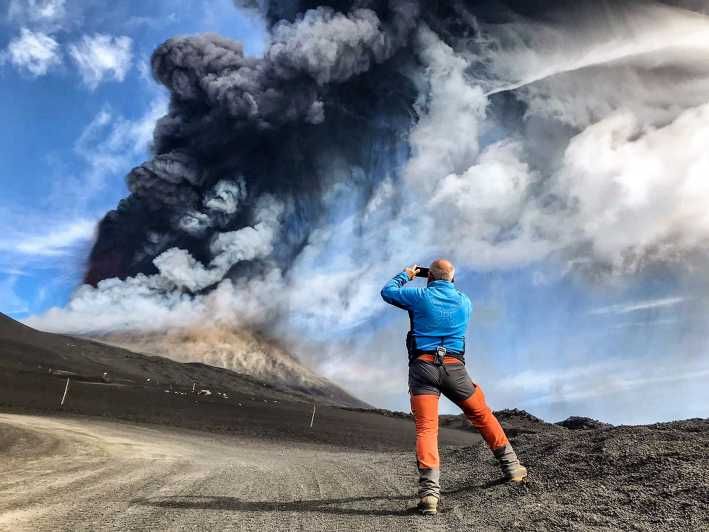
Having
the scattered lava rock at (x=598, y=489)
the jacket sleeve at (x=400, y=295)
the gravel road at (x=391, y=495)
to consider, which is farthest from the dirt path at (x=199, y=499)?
the jacket sleeve at (x=400, y=295)

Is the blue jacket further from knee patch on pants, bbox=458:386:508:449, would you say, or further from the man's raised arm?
knee patch on pants, bbox=458:386:508:449

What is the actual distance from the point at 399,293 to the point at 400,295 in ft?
0.08

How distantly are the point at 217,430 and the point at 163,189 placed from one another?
77827 millimetres

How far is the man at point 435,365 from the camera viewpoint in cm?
443

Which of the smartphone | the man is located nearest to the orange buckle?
the man

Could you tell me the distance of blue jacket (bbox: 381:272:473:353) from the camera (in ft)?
15.3

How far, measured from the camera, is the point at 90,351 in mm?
62844

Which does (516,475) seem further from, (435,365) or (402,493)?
(435,365)

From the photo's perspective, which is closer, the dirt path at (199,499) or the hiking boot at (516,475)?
the dirt path at (199,499)

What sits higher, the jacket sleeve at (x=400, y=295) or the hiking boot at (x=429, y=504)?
the jacket sleeve at (x=400, y=295)

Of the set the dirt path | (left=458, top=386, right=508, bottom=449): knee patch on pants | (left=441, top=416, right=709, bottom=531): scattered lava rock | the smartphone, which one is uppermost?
the smartphone

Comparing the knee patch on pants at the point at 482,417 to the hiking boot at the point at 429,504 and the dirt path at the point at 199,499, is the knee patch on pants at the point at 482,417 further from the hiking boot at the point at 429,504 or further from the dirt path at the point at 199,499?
the dirt path at the point at 199,499

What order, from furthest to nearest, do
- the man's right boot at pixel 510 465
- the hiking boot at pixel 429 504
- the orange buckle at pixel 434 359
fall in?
the man's right boot at pixel 510 465
the orange buckle at pixel 434 359
the hiking boot at pixel 429 504

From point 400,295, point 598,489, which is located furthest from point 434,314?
point 598,489
